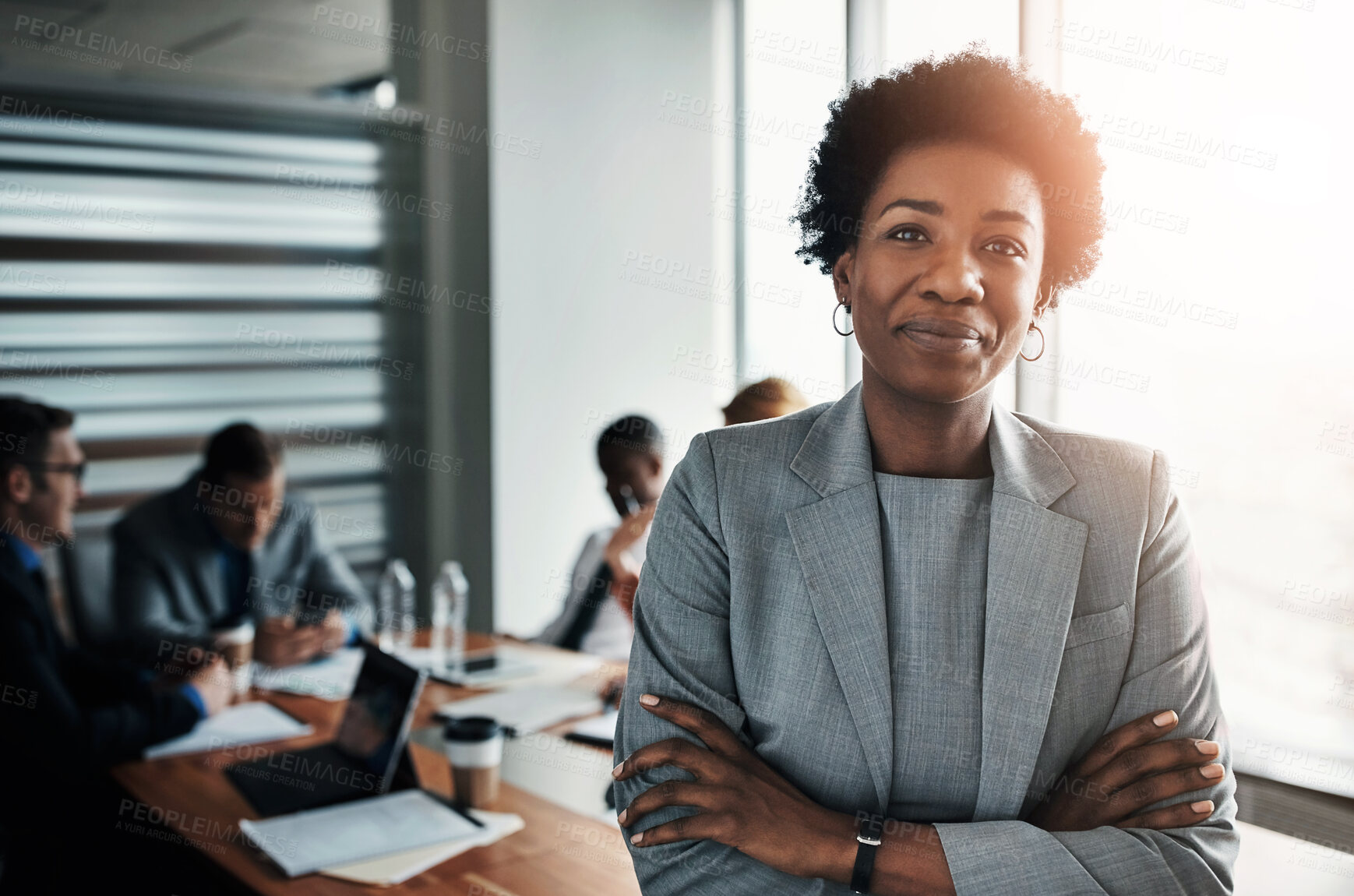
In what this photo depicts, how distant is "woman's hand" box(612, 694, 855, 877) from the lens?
47.3 inches

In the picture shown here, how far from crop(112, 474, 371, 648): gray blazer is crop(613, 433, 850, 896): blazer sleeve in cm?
209

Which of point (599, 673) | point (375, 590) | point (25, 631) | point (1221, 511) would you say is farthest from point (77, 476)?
point (1221, 511)

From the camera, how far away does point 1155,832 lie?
124cm

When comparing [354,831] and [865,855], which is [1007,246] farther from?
[354,831]

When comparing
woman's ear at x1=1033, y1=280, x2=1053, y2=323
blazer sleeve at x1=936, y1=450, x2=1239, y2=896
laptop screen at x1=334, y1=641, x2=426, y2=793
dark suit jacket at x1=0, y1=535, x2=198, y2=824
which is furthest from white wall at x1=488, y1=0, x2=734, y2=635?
blazer sleeve at x1=936, y1=450, x2=1239, y2=896

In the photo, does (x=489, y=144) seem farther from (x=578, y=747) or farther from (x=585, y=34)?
(x=578, y=747)

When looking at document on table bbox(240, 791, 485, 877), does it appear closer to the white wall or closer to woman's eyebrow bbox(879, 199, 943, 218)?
woman's eyebrow bbox(879, 199, 943, 218)

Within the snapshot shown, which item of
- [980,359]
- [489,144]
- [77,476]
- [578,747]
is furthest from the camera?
[489,144]

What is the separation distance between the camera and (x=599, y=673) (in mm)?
2932

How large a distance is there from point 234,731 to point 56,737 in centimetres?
38

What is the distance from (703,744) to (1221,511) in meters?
2.20

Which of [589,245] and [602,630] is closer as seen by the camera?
[602,630]

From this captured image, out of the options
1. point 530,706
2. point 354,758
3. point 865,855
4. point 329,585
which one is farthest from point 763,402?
point 329,585

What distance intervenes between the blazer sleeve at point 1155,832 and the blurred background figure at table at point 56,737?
6.14ft
